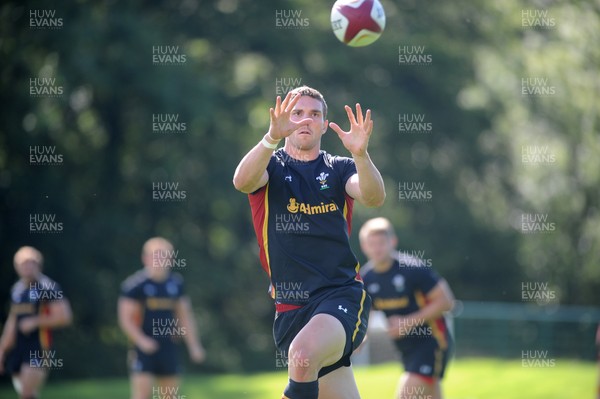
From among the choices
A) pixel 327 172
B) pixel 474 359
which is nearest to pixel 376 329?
pixel 474 359

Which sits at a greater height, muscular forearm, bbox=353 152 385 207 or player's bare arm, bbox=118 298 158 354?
muscular forearm, bbox=353 152 385 207

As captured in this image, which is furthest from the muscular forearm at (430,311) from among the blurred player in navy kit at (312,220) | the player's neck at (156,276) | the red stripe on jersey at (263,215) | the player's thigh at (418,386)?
the player's neck at (156,276)

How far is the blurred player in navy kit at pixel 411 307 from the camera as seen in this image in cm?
958

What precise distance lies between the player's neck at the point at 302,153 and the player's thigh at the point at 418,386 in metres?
3.59

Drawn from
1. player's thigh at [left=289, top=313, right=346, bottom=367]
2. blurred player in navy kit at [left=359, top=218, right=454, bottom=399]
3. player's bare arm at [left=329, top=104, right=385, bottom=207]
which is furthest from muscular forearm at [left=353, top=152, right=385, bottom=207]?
blurred player in navy kit at [left=359, top=218, right=454, bottom=399]

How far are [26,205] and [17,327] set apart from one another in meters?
11.8

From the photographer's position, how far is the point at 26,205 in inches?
915

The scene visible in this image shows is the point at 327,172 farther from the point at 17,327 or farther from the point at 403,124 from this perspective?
the point at 403,124

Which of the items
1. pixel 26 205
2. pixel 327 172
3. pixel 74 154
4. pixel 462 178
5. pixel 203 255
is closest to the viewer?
pixel 327 172

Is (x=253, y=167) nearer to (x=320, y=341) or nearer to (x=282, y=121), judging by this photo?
(x=282, y=121)

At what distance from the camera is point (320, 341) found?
19.8 ft

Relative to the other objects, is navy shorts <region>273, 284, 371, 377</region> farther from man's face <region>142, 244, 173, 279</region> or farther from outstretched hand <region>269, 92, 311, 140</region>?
man's face <region>142, 244, 173, 279</region>

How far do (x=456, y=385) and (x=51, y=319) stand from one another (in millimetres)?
7776

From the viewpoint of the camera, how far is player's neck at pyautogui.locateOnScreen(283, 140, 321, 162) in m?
6.84
